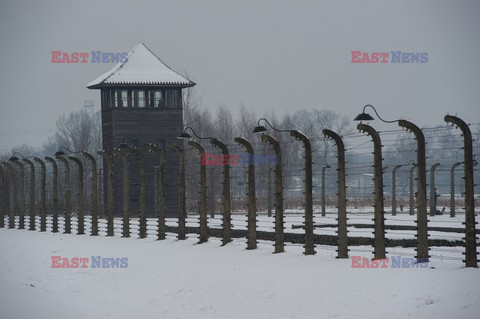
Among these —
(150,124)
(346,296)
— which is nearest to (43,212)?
(150,124)

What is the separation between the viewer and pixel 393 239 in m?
24.7

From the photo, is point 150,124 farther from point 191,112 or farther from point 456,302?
point 456,302

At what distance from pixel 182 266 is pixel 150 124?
121 feet

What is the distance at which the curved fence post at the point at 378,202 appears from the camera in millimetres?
17750

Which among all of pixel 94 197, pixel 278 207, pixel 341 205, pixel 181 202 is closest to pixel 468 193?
pixel 341 205

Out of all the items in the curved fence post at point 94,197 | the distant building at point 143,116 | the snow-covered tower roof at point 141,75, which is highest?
the snow-covered tower roof at point 141,75

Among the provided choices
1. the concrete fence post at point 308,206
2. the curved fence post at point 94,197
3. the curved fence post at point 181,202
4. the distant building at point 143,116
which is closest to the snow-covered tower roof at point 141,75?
the distant building at point 143,116

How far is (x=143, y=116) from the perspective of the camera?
56.9 meters

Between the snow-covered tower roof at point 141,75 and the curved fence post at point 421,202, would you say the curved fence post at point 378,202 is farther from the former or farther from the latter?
the snow-covered tower roof at point 141,75

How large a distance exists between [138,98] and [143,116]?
137 cm

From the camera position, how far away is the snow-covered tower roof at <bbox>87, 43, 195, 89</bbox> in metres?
57.3

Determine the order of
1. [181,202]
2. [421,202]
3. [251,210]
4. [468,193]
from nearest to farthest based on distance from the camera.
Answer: [468,193] → [421,202] → [251,210] → [181,202]

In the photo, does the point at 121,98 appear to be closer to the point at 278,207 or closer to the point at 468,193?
the point at 278,207

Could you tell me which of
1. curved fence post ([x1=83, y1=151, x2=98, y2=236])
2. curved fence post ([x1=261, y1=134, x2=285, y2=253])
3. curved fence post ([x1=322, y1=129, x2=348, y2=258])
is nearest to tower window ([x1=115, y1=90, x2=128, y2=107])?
curved fence post ([x1=83, y1=151, x2=98, y2=236])
